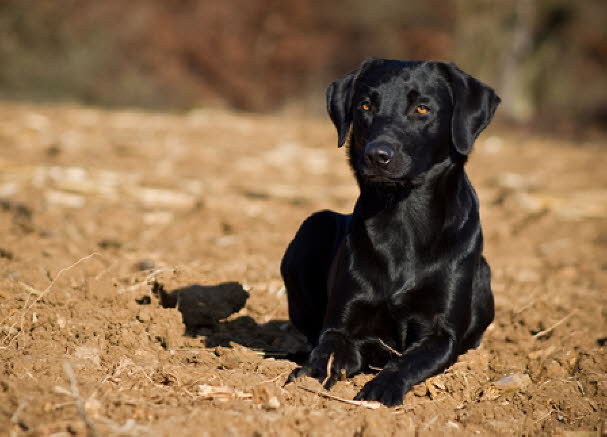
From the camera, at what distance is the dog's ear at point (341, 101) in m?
4.62

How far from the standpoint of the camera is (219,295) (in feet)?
15.9

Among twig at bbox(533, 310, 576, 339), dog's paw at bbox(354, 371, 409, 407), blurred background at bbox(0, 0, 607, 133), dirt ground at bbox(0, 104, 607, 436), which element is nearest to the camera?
dirt ground at bbox(0, 104, 607, 436)

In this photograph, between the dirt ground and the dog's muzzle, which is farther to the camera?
the dog's muzzle

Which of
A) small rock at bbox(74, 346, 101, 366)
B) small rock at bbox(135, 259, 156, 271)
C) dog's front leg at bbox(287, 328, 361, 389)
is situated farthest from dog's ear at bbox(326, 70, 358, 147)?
small rock at bbox(135, 259, 156, 271)

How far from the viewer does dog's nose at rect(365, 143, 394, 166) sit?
13.1 feet

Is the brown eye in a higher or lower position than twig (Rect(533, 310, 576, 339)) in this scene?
higher

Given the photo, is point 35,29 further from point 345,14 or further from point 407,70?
point 407,70

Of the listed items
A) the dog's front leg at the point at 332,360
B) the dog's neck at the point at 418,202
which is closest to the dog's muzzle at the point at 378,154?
the dog's neck at the point at 418,202

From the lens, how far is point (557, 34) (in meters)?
24.5

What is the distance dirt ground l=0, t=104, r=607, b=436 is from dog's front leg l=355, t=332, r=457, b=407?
8cm

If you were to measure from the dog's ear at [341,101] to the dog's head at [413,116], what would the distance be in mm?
73

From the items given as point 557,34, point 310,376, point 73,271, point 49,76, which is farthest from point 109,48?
point 310,376

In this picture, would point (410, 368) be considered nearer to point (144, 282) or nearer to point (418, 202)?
point (418, 202)

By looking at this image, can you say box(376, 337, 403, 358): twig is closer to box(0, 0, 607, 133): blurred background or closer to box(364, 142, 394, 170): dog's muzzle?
box(364, 142, 394, 170): dog's muzzle
